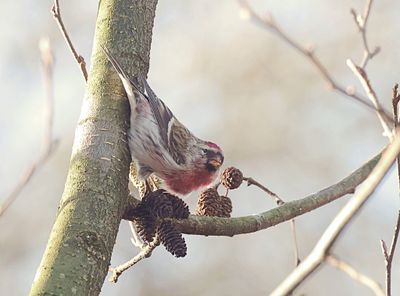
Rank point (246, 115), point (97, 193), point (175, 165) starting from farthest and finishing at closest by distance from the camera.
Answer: point (246, 115), point (175, 165), point (97, 193)

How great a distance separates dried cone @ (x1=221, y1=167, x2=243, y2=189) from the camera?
8.26 feet

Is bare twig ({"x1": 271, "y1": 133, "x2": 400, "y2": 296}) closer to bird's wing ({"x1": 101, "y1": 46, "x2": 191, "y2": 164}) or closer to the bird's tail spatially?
the bird's tail

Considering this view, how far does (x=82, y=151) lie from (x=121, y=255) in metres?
4.64

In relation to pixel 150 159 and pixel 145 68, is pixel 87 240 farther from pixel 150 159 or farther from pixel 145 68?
pixel 150 159

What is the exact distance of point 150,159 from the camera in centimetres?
279

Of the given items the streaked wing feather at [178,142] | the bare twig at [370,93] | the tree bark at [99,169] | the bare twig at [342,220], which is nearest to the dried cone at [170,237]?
the tree bark at [99,169]

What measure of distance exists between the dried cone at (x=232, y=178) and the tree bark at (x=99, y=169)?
0.42 meters

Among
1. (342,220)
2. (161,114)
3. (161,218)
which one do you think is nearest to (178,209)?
(161,218)

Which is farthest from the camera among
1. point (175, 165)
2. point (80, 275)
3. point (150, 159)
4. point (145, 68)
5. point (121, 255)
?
point (121, 255)

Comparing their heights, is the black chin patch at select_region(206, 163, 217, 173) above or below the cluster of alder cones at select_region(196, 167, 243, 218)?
above

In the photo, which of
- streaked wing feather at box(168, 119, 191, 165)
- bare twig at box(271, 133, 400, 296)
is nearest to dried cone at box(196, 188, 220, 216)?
streaked wing feather at box(168, 119, 191, 165)

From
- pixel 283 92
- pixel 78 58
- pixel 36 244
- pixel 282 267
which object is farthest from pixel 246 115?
pixel 78 58

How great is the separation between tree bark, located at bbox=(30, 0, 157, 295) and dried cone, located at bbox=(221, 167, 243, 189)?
0.42 m

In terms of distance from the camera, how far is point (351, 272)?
1.33 meters
